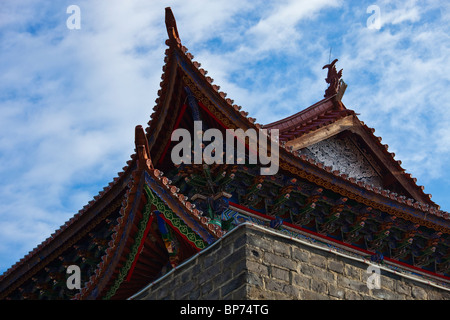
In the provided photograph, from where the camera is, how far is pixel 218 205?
12.7 meters

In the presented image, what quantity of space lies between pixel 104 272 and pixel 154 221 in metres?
0.99

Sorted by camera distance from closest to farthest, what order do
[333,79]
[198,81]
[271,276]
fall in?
[271,276] → [198,81] → [333,79]

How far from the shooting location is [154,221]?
36.3 ft

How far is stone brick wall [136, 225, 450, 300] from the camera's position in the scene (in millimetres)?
8258

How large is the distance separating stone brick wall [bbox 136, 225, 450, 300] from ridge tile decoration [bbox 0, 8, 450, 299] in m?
1.79

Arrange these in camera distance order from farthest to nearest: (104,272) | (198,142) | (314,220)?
(314,220) → (198,142) → (104,272)

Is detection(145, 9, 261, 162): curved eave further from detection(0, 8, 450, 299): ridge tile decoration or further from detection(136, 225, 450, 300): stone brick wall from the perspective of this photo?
detection(136, 225, 450, 300): stone brick wall

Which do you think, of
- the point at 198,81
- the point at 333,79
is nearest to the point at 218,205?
the point at 198,81

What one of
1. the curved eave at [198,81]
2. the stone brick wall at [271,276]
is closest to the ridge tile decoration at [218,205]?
the curved eave at [198,81]

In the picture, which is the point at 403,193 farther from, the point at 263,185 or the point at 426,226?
the point at 263,185

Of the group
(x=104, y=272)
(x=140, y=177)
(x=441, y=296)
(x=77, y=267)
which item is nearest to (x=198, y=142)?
(x=140, y=177)

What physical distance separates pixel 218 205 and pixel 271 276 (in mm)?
4404

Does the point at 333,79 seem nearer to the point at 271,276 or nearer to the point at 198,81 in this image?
the point at 198,81

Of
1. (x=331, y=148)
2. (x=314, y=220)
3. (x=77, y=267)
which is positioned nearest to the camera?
(x=314, y=220)
